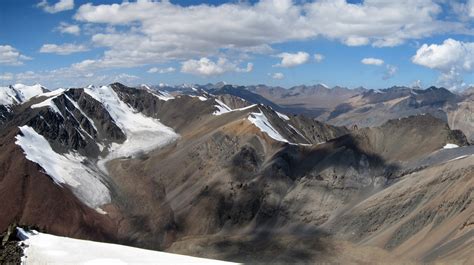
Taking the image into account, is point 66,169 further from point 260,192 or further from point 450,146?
point 450,146

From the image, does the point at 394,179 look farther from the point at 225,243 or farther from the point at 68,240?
the point at 68,240

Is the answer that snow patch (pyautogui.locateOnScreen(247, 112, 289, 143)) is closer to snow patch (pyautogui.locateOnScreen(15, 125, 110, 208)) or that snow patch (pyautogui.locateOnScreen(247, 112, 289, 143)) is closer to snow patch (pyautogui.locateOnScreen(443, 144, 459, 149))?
snow patch (pyautogui.locateOnScreen(15, 125, 110, 208))

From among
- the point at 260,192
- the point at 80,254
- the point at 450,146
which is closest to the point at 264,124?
the point at 260,192

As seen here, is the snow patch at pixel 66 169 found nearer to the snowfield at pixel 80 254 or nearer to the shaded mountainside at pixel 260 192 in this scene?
the shaded mountainside at pixel 260 192

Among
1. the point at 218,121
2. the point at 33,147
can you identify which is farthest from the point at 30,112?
the point at 218,121

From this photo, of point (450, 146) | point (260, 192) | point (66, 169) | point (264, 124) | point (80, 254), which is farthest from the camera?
point (264, 124)
